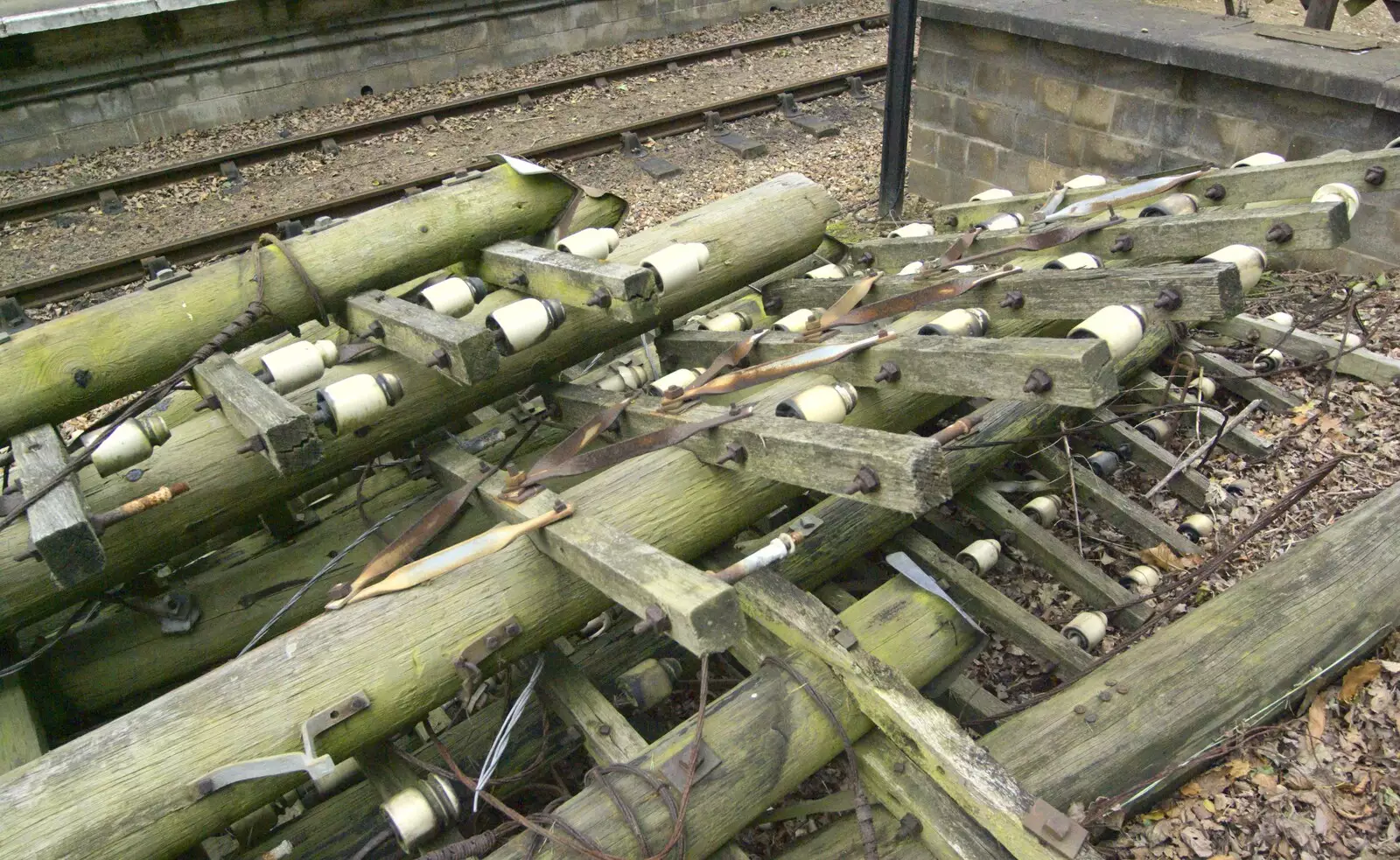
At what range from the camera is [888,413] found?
4531mm

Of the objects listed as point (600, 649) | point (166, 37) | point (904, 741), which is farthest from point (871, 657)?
point (166, 37)

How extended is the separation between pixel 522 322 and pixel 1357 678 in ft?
12.1

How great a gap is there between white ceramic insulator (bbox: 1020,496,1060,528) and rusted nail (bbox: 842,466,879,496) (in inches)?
82.8

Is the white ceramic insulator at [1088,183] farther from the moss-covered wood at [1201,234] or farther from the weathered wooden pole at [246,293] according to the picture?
the weathered wooden pole at [246,293]

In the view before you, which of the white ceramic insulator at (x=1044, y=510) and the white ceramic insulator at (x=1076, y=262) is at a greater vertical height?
the white ceramic insulator at (x=1076, y=262)

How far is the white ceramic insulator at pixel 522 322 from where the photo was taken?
4062 millimetres

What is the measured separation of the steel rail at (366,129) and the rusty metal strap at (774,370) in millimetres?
9097

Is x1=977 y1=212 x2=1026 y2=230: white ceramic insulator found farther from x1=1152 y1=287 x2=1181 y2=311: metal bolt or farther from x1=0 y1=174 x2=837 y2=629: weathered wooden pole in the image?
x1=1152 y1=287 x2=1181 y2=311: metal bolt

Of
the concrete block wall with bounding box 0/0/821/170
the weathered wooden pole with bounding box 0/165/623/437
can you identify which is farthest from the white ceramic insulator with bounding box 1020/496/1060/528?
the concrete block wall with bounding box 0/0/821/170

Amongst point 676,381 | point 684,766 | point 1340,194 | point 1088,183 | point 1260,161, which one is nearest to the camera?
point 684,766

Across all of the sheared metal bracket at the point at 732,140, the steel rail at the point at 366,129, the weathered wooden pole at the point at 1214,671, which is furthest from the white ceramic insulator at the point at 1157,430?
the steel rail at the point at 366,129

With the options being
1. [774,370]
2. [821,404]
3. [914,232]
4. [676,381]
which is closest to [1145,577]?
[821,404]

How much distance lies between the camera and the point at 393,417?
450cm

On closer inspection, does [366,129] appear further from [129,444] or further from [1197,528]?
[1197,528]
